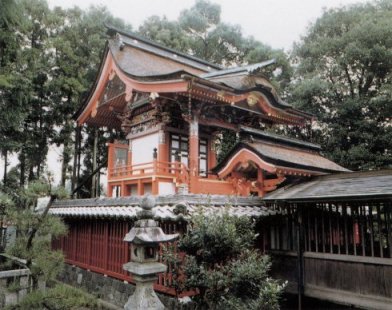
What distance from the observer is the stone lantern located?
16.2 ft

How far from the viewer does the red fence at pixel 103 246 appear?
7484mm

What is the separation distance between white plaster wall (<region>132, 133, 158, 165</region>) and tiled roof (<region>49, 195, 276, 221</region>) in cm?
385

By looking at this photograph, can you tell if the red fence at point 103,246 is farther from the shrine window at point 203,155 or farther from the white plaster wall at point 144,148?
the shrine window at point 203,155

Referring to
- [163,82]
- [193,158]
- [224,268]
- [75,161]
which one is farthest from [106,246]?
[75,161]

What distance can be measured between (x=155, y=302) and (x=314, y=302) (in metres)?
4.46

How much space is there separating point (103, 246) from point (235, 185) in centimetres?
402

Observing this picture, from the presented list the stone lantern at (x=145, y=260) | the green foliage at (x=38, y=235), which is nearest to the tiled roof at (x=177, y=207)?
the stone lantern at (x=145, y=260)

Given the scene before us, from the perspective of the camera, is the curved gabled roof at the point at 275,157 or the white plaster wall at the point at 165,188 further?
the white plaster wall at the point at 165,188

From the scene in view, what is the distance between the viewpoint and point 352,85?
19.7 m

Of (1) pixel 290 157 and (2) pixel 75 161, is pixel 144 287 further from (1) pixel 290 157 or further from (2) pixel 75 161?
(2) pixel 75 161

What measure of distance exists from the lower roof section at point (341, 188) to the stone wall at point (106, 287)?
2984mm

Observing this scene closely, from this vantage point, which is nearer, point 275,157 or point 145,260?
point 145,260

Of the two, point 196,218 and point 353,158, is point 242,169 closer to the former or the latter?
point 196,218

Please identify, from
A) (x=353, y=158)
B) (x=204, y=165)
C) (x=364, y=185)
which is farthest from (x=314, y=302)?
(x=353, y=158)
